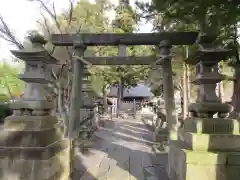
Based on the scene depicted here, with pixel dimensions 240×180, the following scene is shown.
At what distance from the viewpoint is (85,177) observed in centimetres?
595

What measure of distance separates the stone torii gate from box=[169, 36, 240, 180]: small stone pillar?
4.99ft

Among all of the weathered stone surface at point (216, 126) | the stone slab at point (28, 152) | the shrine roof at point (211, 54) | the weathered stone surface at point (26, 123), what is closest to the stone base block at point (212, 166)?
the weathered stone surface at point (216, 126)

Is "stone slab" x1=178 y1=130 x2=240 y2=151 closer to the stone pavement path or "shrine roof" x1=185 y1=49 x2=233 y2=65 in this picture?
"shrine roof" x1=185 y1=49 x2=233 y2=65

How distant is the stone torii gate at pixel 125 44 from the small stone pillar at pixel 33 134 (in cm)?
149

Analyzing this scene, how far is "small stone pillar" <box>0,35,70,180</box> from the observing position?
15.5 ft

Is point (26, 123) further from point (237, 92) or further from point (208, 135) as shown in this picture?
point (237, 92)

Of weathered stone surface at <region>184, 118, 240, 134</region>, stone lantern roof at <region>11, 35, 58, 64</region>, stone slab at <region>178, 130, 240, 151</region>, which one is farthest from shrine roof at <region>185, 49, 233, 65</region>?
stone lantern roof at <region>11, 35, 58, 64</region>

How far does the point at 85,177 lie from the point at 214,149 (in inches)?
125

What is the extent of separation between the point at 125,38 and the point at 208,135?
144 inches

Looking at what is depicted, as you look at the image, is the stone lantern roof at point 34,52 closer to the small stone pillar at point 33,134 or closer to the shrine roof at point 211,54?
the small stone pillar at point 33,134

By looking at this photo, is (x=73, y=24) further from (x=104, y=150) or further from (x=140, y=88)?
(x=140, y=88)

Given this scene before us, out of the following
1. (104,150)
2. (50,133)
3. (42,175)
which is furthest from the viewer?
(104,150)

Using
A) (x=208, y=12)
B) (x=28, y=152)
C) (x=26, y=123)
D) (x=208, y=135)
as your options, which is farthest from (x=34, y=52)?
(x=208, y=12)

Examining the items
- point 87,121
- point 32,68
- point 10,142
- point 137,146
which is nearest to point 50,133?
point 10,142
